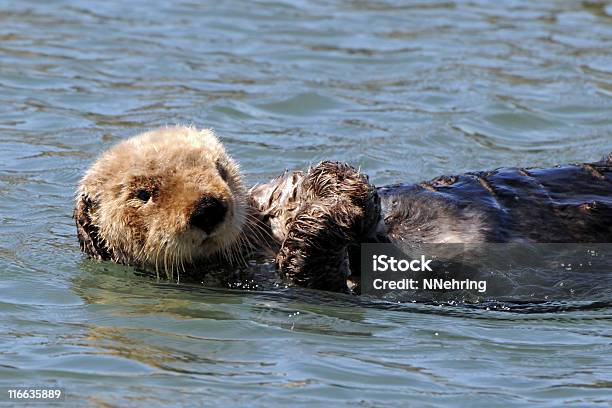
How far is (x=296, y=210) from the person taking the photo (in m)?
5.64

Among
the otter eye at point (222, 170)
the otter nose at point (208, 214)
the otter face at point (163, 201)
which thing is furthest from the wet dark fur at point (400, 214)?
the otter nose at point (208, 214)

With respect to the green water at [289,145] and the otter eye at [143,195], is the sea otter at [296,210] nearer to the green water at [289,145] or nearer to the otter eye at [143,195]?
the otter eye at [143,195]

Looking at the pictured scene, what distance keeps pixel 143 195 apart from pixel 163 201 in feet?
0.53

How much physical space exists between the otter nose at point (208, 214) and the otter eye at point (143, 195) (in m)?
0.31

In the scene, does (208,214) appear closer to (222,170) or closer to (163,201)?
(163,201)

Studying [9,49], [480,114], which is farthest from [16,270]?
[9,49]

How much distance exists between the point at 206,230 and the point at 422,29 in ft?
25.1

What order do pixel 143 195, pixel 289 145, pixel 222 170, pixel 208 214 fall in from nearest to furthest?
pixel 208 214
pixel 143 195
pixel 222 170
pixel 289 145

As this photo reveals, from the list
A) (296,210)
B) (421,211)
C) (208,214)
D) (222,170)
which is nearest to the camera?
(208,214)

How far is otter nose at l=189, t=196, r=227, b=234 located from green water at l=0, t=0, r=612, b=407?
51 centimetres

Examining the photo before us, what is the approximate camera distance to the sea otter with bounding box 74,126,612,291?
525cm

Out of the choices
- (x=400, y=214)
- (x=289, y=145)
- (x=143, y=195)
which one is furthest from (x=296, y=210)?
(x=289, y=145)

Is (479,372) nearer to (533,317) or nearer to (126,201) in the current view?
(533,317)

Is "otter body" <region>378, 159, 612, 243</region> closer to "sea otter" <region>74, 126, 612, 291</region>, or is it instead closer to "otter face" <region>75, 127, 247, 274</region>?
"sea otter" <region>74, 126, 612, 291</region>
